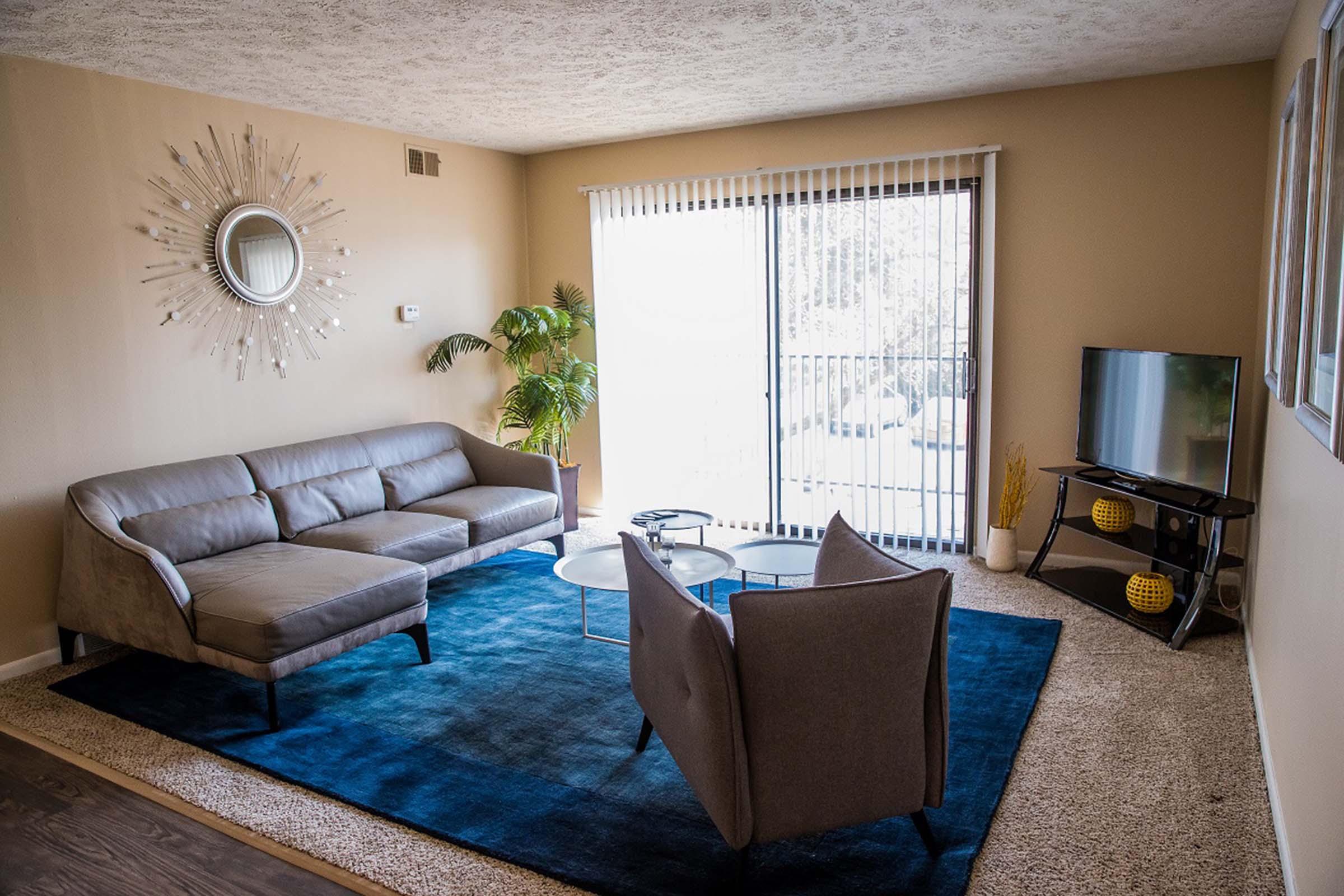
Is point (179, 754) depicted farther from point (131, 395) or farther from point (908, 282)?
point (908, 282)

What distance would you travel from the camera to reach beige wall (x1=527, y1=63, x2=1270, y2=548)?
4.39 meters

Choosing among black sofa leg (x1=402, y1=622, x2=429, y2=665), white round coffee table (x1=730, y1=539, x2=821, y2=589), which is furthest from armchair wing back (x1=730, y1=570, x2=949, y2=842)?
black sofa leg (x1=402, y1=622, x2=429, y2=665)

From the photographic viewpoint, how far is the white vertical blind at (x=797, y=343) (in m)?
5.09

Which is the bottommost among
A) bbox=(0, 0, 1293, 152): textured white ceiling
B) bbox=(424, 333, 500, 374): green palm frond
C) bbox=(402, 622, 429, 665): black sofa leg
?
bbox=(402, 622, 429, 665): black sofa leg

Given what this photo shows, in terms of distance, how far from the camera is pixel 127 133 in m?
4.12

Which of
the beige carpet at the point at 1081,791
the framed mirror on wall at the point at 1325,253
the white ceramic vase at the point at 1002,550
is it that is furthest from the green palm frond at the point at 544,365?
the framed mirror on wall at the point at 1325,253

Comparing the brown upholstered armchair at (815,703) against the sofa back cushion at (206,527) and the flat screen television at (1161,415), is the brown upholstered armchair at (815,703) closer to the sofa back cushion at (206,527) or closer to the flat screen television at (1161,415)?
the flat screen television at (1161,415)

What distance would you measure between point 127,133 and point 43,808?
2853 millimetres

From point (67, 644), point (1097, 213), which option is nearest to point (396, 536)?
point (67, 644)

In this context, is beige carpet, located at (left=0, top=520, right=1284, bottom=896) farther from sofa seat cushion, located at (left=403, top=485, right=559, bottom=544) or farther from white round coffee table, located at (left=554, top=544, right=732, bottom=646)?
sofa seat cushion, located at (left=403, top=485, right=559, bottom=544)

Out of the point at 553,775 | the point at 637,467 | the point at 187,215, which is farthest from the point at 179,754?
the point at 637,467

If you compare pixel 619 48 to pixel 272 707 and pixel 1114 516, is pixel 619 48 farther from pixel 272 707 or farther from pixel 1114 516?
pixel 1114 516

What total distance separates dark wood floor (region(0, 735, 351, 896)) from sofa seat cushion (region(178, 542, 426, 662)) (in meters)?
0.60

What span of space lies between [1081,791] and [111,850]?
2852mm
